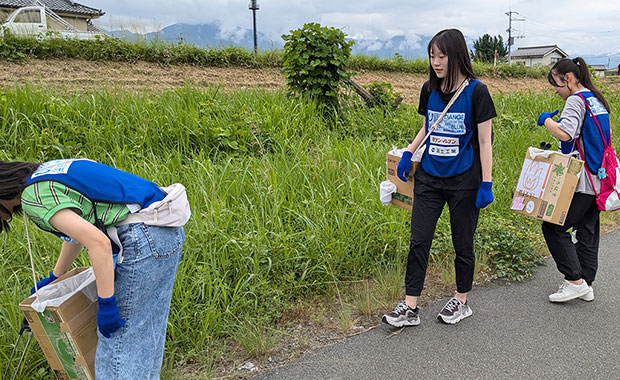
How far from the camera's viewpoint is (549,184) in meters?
3.32

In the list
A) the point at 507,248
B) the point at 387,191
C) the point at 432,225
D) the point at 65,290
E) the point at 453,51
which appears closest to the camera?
the point at 65,290

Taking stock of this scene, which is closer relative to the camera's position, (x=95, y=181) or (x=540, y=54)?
(x=95, y=181)

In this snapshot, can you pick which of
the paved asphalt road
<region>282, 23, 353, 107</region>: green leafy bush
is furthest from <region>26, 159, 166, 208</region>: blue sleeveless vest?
<region>282, 23, 353, 107</region>: green leafy bush

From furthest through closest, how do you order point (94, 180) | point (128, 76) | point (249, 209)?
1. point (128, 76)
2. point (249, 209)
3. point (94, 180)

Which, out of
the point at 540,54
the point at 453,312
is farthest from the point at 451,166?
the point at 540,54

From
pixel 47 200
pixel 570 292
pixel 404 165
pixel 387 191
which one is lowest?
pixel 570 292

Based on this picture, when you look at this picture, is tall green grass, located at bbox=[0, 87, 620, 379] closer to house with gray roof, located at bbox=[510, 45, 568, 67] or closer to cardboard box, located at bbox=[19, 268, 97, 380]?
cardboard box, located at bbox=[19, 268, 97, 380]

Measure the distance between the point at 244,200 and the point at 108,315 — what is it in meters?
2.45

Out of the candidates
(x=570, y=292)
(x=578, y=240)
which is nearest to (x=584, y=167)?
(x=578, y=240)

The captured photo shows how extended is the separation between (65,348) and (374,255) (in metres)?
2.58

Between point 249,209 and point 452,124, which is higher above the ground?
point 452,124

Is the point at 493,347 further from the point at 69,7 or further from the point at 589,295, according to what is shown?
the point at 69,7

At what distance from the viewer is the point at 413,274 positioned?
314cm

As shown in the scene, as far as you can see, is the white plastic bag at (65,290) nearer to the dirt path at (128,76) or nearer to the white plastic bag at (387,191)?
the white plastic bag at (387,191)
